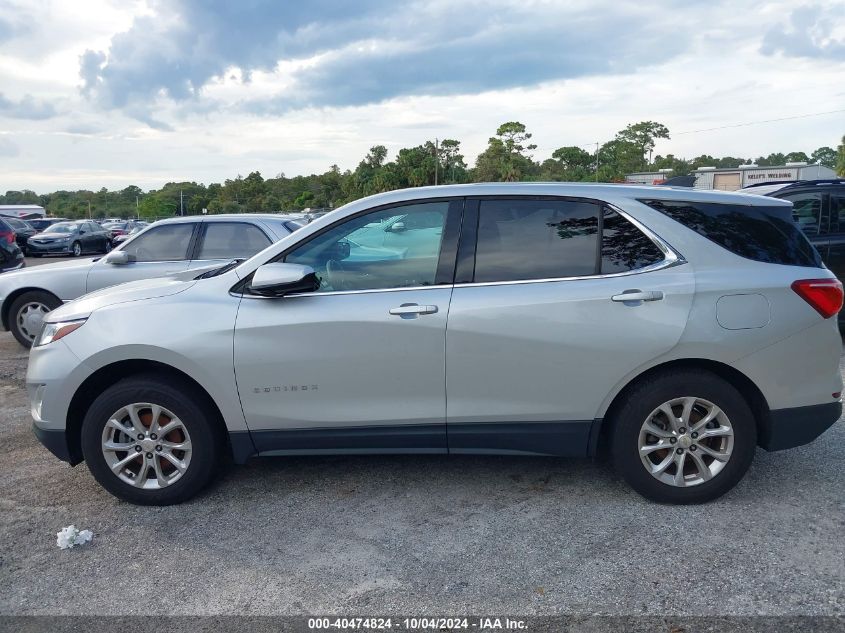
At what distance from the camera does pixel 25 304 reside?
8.38m

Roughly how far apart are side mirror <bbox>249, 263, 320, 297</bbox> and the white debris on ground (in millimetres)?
1560

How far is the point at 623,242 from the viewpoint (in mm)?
3809

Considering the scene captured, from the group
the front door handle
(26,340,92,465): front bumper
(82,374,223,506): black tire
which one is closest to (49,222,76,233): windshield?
(26,340,92,465): front bumper

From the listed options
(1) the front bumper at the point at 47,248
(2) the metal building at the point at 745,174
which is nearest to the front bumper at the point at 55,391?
(1) the front bumper at the point at 47,248

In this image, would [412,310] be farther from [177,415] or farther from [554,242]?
[177,415]

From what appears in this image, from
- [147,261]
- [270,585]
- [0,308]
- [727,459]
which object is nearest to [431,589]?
[270,585]

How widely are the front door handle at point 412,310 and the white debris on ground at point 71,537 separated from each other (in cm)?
200

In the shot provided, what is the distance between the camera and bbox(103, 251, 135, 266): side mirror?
25.5 feet

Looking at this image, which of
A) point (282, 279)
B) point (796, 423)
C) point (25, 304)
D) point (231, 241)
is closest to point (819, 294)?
point (796, 423)

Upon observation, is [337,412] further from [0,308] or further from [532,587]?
[0,308]

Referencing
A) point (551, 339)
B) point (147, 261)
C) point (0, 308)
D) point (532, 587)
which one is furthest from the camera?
point (0, 308)

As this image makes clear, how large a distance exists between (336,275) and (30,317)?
6.07m

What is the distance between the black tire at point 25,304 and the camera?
8.30m

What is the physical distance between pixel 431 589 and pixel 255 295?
1.81m
